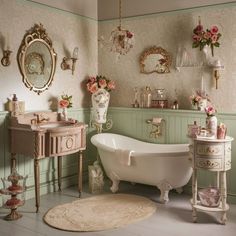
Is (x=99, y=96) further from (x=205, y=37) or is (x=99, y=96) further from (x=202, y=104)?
(x=205, y=37)

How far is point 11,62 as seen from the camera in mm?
4160

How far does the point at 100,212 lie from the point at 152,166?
826 mm

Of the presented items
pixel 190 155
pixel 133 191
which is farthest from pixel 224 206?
pixel 133 191

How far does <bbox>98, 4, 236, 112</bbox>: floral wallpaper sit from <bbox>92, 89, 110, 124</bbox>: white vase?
0.37 m

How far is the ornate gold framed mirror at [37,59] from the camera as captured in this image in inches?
169

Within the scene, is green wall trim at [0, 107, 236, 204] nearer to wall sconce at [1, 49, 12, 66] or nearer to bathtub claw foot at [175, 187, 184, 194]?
bathtub claw foot at [175, 187, 184, 194]

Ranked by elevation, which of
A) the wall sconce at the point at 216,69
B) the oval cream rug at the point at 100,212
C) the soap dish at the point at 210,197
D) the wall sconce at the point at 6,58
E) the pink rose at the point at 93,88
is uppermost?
the wall sconce at the point at 6,58

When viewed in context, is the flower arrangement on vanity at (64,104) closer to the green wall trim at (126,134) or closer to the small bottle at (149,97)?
the green wall trim at (126,134)

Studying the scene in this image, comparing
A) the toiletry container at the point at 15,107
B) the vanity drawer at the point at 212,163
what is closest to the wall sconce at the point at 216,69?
the vanity drawer at the point at 212,163

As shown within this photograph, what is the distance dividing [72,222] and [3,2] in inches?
103

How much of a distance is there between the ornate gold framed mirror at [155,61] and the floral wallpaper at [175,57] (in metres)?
0.06

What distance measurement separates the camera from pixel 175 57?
4730mm

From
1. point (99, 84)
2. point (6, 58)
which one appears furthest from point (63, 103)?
point (6, 58)

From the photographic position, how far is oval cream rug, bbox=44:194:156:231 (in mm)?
3545
